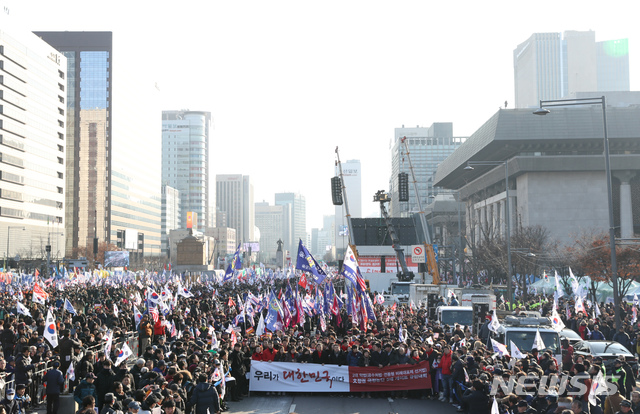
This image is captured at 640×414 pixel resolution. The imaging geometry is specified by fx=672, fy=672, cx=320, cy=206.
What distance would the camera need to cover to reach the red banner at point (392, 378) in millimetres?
17078

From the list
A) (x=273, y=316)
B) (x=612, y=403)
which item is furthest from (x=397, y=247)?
(x=612, y=403)

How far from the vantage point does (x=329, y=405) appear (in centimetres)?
1620

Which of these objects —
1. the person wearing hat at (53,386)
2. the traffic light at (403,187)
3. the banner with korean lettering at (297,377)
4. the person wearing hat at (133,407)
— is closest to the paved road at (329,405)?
the banner with korean lettering at (297,377)

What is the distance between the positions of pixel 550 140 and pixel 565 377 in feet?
235

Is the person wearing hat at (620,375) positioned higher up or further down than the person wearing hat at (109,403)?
further down

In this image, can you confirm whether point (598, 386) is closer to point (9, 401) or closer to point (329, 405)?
point (329, 405)

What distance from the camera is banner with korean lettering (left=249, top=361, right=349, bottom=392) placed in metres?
17.3

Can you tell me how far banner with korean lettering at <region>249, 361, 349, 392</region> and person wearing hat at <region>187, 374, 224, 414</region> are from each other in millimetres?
5024

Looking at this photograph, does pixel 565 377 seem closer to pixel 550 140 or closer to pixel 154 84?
pixel 550 140

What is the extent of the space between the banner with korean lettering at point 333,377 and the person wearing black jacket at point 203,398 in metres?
5.06

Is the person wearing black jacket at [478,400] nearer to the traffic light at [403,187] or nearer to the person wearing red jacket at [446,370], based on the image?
the person wearing red jacket at [446,370]

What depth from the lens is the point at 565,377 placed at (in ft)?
40.5

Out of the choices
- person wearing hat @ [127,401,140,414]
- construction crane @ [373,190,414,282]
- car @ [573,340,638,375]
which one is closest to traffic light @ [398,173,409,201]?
construction crane @ [373,190,414,282]

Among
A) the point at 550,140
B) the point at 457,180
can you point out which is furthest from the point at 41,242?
the point at 550,140
